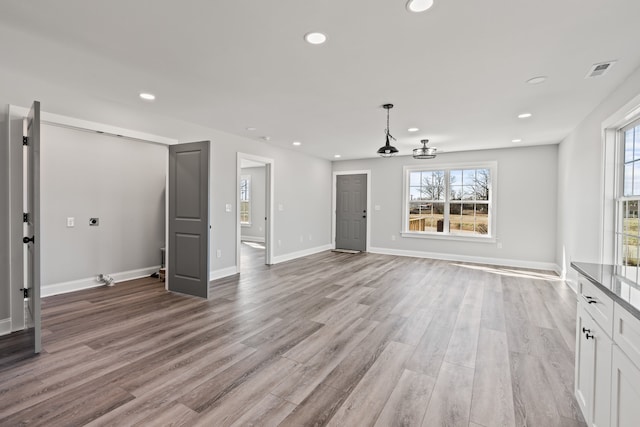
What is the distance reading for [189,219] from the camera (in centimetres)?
437

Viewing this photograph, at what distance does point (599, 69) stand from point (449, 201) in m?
4.66

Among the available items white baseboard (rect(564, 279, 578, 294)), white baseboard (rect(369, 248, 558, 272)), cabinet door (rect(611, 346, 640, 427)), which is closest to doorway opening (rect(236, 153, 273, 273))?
white baseboard (rect(369, 248, 558, 272))

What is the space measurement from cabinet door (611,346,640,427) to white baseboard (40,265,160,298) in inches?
226

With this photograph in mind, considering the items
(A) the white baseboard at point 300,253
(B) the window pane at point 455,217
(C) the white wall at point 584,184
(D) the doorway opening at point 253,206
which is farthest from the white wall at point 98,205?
(B) the window pane at point 455,217

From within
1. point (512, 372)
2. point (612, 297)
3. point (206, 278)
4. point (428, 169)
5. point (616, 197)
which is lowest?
point (512, 372)

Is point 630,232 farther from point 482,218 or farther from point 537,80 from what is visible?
point 482,218

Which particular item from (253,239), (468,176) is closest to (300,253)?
(253,239)

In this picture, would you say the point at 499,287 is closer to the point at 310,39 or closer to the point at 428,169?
the point at 428,169

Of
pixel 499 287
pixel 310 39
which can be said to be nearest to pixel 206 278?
pixel 310 39

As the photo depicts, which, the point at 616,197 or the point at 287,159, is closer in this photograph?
the point at 616,197

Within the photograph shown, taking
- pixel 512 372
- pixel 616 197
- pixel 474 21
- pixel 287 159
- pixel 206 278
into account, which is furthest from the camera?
pixel 287 159

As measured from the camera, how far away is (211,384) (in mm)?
2201

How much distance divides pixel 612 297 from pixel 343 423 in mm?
1542

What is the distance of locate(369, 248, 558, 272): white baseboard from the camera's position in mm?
6277
